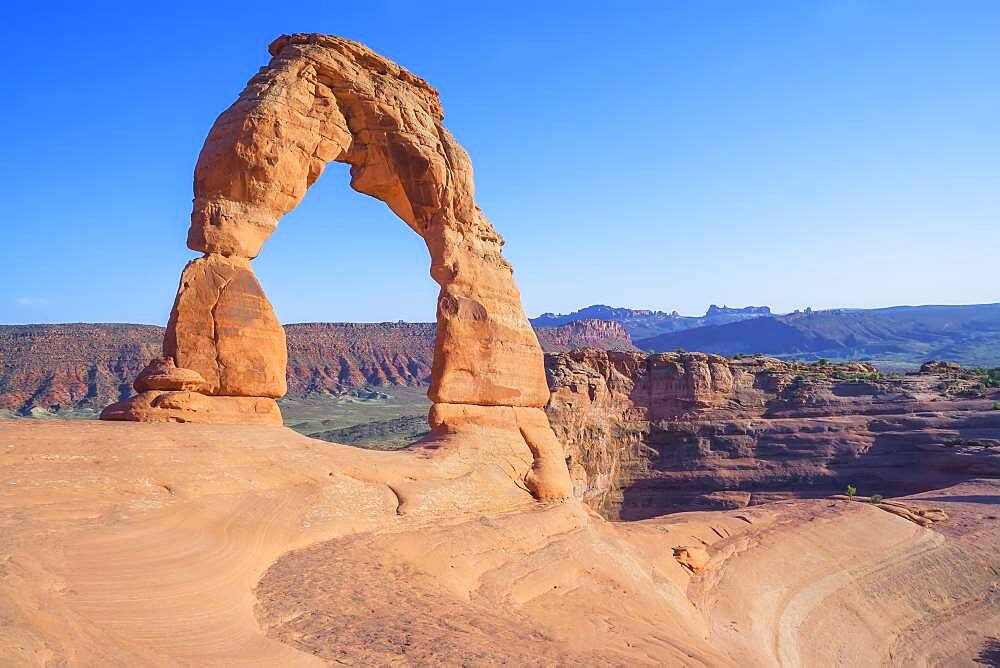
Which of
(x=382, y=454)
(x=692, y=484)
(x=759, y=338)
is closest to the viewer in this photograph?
(x=382, y=454)

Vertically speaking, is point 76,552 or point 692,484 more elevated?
point 76,552

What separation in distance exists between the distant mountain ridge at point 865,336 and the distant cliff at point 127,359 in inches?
2885

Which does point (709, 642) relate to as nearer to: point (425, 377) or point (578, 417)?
point (578, 417)

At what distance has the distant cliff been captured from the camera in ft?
191

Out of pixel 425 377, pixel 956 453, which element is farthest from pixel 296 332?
pixel 956 453

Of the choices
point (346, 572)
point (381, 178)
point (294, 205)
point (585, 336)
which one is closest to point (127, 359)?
point (381, 178)

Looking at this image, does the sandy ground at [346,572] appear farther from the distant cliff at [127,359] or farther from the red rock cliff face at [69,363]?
the red rock cliff face at [69,363]

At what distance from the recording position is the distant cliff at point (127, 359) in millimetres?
58156

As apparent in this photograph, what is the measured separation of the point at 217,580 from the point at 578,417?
28.4 metres

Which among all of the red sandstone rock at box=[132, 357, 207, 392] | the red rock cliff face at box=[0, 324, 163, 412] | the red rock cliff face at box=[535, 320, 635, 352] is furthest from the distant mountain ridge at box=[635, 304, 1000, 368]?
the red sandstone rock at box=[132, 357, 207, 392]

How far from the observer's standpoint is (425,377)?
303 ft

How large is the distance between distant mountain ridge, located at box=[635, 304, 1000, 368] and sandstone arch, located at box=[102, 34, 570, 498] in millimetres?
125379

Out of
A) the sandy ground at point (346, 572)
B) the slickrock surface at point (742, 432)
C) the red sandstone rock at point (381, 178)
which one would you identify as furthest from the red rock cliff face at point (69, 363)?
the sandy ground at point (346, 572)

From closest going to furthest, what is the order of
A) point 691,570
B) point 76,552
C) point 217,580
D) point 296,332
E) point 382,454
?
point 76,552 < point 217,580 < point 382,454 < point 691,570 < point 296,332
